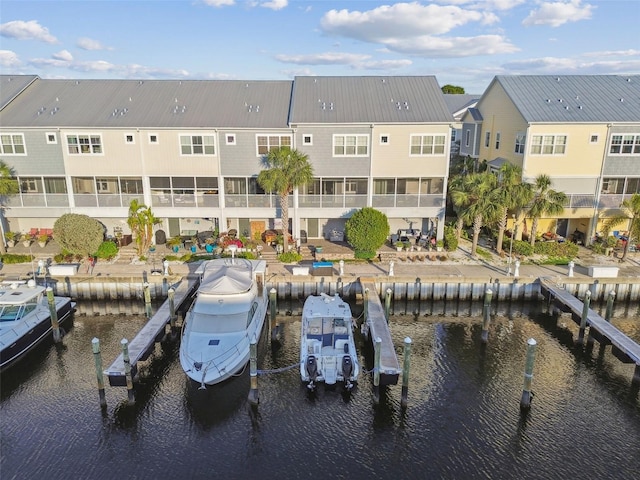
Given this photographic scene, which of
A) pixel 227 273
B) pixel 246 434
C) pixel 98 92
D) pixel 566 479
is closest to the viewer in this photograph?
pixel 566 479

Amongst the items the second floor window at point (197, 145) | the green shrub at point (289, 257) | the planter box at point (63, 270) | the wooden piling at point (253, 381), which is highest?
the second floor window at point (197, 145)

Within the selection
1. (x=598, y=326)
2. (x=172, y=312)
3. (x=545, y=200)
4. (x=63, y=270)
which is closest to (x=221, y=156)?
(x=63, y=270)

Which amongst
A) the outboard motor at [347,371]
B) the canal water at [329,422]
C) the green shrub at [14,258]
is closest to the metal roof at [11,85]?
the green shrub at [14,258]

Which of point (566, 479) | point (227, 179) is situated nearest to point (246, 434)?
point (566, 479)

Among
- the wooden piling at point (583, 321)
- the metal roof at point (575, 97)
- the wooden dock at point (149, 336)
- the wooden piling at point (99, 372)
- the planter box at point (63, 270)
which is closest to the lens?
the wooden piling at point (99, 372)

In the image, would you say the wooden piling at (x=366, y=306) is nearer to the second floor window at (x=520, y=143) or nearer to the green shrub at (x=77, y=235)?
the second floor window at (x=520, y=143)

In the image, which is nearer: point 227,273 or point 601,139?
point 227,273

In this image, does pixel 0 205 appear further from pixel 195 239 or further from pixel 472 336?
pixel 472 336
